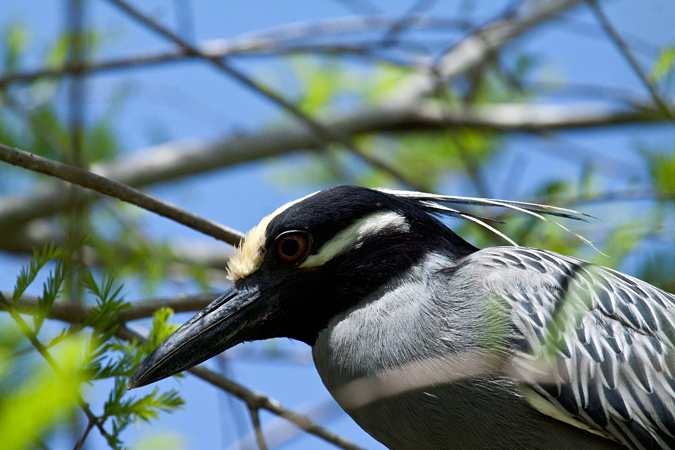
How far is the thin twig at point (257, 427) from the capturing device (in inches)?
112

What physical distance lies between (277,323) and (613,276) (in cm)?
153

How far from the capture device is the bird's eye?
3.14 metres

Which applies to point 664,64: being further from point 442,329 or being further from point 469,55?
point 469,55

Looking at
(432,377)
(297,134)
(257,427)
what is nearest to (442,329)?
(432,377)

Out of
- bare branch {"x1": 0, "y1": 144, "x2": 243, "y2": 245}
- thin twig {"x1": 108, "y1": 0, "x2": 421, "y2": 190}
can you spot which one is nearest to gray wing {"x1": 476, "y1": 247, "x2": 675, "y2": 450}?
bare branch {"x1": 0, "y1": 144, "x2": 243, "y2": 245}

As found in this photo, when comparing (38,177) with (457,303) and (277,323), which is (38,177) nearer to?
(277,323)

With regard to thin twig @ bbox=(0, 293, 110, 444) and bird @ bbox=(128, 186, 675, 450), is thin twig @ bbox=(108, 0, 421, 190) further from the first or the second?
thin twig @ bbox=(0, 293, 110, 444)

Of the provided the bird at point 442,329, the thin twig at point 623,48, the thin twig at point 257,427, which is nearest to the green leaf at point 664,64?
the thin twig at point 623,48

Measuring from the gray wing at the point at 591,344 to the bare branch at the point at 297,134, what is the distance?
2673 mm

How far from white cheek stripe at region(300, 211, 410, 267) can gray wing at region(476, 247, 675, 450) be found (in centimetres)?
41

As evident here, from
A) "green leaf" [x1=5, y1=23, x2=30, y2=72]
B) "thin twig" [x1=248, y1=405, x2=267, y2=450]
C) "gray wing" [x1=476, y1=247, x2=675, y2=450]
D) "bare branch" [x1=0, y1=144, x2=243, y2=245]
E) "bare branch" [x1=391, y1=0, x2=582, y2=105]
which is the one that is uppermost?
"green leaf" [x1=5, y1=23, x2=30, y2=72]

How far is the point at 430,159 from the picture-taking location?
7914 millimetres

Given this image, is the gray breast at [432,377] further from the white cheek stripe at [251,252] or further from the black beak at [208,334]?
the white cheek stripe at [251,252]

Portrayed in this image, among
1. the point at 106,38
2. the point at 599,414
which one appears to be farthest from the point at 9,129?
the point at 599,414
